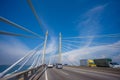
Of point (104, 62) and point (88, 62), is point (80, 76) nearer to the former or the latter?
point (104, 62)

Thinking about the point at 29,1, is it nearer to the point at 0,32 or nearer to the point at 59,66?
the point at 0,32

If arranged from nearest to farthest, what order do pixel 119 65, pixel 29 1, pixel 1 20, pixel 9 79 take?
pixel 9 79 → pixel 1 20 → pixel 29 1 → pixel 119 65

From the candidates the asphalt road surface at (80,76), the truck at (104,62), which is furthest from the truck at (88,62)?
the asphalt road surface at (80,76)

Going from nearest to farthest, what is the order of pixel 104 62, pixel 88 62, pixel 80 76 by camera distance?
pixel 80 76 < pixel 104 62 < pixel 88 62

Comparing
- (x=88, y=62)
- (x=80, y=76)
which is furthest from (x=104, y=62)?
(x=80, y=76)

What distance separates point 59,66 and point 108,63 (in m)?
16.3

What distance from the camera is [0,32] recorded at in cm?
563

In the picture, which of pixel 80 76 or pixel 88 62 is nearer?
pixel 80 76

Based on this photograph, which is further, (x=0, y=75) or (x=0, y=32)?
(x=0, y=32)

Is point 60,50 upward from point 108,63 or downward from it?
upward

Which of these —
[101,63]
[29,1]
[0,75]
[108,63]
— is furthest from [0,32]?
[101,63]

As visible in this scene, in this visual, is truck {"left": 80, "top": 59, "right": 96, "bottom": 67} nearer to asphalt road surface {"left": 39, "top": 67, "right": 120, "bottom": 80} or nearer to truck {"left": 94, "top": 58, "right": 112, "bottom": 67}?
truck {"left": 94, "top": 58, "right": 112, "bottom": 67}

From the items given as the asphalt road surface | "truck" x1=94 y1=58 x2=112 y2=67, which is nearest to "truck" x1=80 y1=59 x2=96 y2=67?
"truck" x1=94 y1=58 x2=112 y2=67

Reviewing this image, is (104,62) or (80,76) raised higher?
(104,62)
